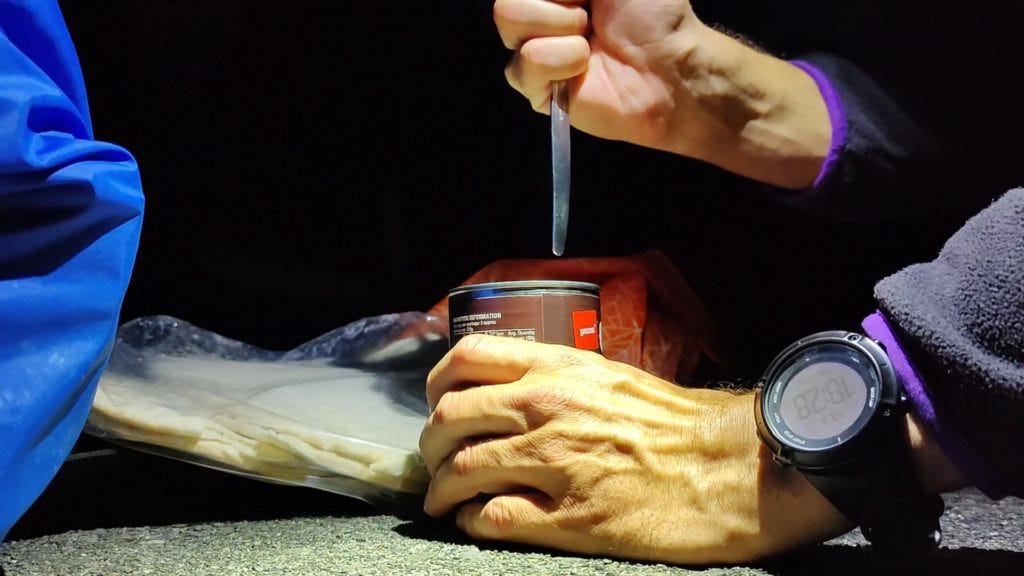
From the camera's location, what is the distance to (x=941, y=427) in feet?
1.70

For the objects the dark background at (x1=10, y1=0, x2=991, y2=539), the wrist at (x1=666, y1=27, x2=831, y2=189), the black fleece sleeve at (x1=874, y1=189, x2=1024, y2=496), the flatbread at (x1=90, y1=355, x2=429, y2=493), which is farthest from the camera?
the dark background at (x1=10, y1=0, x2=991, y2=539)

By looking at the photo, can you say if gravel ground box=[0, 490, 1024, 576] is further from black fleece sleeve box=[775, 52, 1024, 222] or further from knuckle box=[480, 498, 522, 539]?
black fleece sleeve box=[775, 52, 1024, 222]

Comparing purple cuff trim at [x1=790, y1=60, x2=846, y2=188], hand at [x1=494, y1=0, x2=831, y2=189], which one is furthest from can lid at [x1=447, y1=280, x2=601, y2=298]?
purple cuff trim at [x1=790, y1=60, x2=846, y2=188]

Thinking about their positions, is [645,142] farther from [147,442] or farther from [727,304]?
[147,442]

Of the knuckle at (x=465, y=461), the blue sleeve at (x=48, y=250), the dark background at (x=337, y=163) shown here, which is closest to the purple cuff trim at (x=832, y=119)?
the dark background at (x=337, y=163)

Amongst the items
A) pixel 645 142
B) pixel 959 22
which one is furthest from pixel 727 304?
pixel 959 22

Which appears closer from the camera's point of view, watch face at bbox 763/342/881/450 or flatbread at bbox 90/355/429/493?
watch face at bbox 763/342/881/450

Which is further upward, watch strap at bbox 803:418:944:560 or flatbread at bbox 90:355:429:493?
watch strap at bbox 803:418:944:560

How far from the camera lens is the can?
677 millimetres

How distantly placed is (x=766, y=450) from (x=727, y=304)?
477 mm

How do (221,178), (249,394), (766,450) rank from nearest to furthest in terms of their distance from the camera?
(766,450)
(249,394)
(221,178)

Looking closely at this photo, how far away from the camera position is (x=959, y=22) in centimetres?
94

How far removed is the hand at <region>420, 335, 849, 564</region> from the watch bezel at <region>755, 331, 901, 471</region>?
0.03m

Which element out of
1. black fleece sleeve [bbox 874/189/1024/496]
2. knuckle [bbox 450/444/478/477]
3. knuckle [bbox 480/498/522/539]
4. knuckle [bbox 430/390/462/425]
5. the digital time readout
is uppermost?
black fleece sleeve [bbox 874/189/1024/496]
